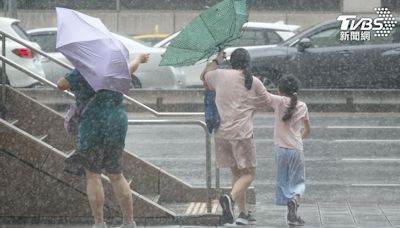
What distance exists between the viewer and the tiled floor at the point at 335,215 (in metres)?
9.98

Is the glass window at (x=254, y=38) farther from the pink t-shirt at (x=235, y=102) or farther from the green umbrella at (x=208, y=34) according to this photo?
the pink t-shirt at (x=235, y=102)

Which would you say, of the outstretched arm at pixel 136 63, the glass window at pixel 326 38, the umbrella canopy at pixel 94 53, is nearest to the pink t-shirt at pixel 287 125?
the outstretched arm at pixel 136 63

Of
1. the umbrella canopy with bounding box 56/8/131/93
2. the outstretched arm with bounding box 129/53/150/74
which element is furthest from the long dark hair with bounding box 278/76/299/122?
the umbrella canopy with bounding box 56/8/131/93

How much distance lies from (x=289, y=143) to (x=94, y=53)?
7.12 ft

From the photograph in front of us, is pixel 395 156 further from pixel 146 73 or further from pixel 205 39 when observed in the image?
pixel 146 73

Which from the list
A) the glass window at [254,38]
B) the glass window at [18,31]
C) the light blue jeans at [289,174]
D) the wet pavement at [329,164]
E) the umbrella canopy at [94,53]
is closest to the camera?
the umbrella canopy at [94,53]

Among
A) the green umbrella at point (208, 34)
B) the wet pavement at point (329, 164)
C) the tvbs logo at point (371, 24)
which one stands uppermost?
the green umbrella at point (208, 34)

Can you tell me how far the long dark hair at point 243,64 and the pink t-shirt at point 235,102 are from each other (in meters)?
0.04

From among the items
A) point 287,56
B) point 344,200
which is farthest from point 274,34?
point 344,200

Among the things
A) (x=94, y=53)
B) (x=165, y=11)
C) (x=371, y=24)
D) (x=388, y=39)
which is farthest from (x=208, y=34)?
(x=165, y=11)

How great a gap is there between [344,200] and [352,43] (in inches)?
460

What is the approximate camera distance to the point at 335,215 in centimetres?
1055

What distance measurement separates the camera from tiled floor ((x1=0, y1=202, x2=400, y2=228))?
32.7ft

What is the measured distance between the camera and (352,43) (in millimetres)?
23172
